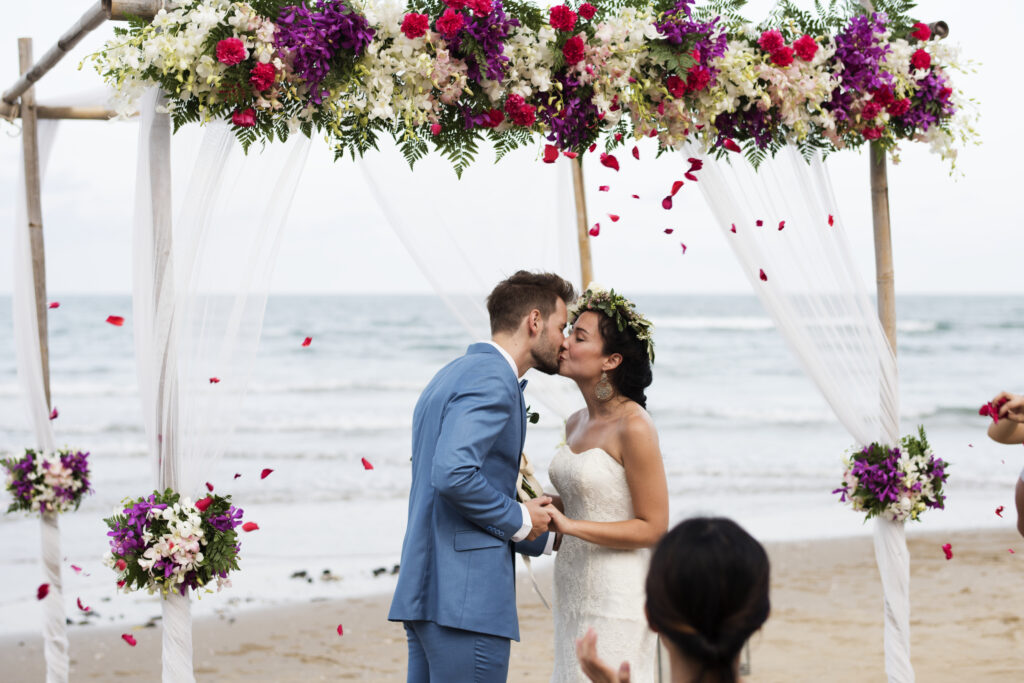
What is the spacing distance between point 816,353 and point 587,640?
8.88 ft

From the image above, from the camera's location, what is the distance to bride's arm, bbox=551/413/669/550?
3.26 meters

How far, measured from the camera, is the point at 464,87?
11.3ft

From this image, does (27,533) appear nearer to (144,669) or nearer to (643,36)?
(144,669)

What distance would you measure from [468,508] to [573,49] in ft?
5.55

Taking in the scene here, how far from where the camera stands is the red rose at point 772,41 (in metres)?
3.72

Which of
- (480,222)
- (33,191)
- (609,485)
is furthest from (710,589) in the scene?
(33,191)

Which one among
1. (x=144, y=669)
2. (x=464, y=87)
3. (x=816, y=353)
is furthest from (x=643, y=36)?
(x=144, y=669)

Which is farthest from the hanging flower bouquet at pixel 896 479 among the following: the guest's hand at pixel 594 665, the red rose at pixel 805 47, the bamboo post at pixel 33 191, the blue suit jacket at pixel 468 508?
the bamboo post at pixel 33 191

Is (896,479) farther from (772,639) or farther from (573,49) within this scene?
(573,49)

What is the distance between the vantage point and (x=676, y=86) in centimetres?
365

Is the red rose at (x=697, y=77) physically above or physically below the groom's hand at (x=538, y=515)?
above

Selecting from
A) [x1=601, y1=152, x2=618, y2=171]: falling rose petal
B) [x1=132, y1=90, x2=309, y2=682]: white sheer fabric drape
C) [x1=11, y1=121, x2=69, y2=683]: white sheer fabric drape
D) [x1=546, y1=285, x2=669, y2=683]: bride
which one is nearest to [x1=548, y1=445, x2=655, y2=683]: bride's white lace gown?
[x1=546, y1=285, x2=669, y2=683]: bride

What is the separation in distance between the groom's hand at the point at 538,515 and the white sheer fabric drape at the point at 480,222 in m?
1.08

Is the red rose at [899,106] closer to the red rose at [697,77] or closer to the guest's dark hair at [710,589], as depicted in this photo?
the red rose at [697,77]
